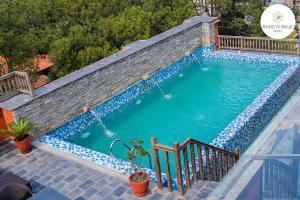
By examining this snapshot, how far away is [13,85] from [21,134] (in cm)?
186

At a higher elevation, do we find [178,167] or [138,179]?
[178,167]

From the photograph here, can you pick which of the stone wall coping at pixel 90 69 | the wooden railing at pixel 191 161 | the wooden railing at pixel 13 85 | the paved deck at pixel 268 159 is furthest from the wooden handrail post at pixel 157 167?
the wooden railing at pixel 13 85

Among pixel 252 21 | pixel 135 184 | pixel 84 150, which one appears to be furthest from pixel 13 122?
pixel 252 21

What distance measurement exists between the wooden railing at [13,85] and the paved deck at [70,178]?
152 cm

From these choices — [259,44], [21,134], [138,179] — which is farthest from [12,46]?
[259,44]

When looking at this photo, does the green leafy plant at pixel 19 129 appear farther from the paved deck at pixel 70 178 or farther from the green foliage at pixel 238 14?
the green foliage at pixel 238 14

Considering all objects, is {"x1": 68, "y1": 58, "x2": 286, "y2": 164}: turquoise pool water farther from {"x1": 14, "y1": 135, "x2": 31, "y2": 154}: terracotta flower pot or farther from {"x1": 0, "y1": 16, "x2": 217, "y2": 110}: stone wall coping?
{"x1": 14, "y1": 135, "x2": 31, "y2": 154}: terracotta flower pot

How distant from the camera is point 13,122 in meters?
9.81

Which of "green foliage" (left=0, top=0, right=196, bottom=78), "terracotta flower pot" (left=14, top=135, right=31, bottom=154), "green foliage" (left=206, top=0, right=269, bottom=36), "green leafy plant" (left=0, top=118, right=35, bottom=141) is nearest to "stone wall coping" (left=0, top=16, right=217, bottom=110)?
"green leafy plant" (left=0, top=118, right=35, bottom=141)

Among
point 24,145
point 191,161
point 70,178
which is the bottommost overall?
point 70,178

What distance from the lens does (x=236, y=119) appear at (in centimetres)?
1077

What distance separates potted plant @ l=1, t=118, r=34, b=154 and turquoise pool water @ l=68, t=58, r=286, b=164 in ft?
5.99

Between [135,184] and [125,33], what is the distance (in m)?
10.6

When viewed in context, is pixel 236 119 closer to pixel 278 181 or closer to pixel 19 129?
pixel 19 129
